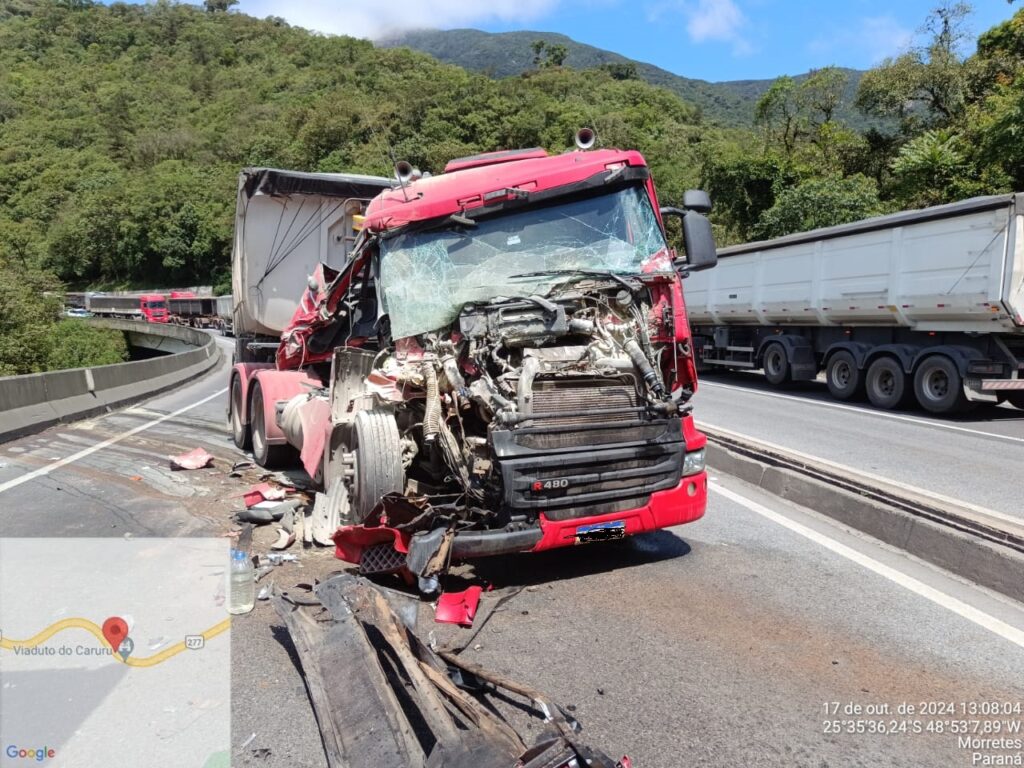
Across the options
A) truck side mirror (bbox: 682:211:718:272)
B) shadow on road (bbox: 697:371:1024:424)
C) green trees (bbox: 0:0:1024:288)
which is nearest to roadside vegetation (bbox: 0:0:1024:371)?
green trees (bbox: 0:0:1024:288)

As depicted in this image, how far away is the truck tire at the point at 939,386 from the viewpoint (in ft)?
41.1

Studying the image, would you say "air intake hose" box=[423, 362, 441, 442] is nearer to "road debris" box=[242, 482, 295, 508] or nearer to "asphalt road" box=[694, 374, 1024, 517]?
"road debris" box=[242, 482, 295, 508]

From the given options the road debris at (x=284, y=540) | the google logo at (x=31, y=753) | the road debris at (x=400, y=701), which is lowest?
the google logo at (x=31, y=753)

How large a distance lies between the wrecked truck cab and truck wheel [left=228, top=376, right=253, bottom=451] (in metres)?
4.01

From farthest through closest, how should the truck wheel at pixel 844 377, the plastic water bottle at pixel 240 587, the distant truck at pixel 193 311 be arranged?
the distant truck at pixel 193 311, the truck wheel at pixel 844 377, the plastic water bottle at pixel 240 587

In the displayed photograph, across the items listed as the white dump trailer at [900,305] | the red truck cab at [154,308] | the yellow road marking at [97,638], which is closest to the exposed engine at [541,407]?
the yellow road marking at [97,638]

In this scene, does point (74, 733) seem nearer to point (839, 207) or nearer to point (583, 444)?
point (583, 444)

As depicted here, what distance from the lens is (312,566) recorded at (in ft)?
16.7

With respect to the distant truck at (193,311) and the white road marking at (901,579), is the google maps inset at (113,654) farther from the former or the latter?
the distant truck at (193,311)

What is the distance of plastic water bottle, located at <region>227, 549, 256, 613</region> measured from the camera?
4305mm

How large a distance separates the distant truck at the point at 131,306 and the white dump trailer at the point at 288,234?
5307 centimetres

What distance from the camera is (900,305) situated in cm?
1340

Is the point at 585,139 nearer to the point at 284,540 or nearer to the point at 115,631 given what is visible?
the point at 284,540

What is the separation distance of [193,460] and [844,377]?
41.8ft
